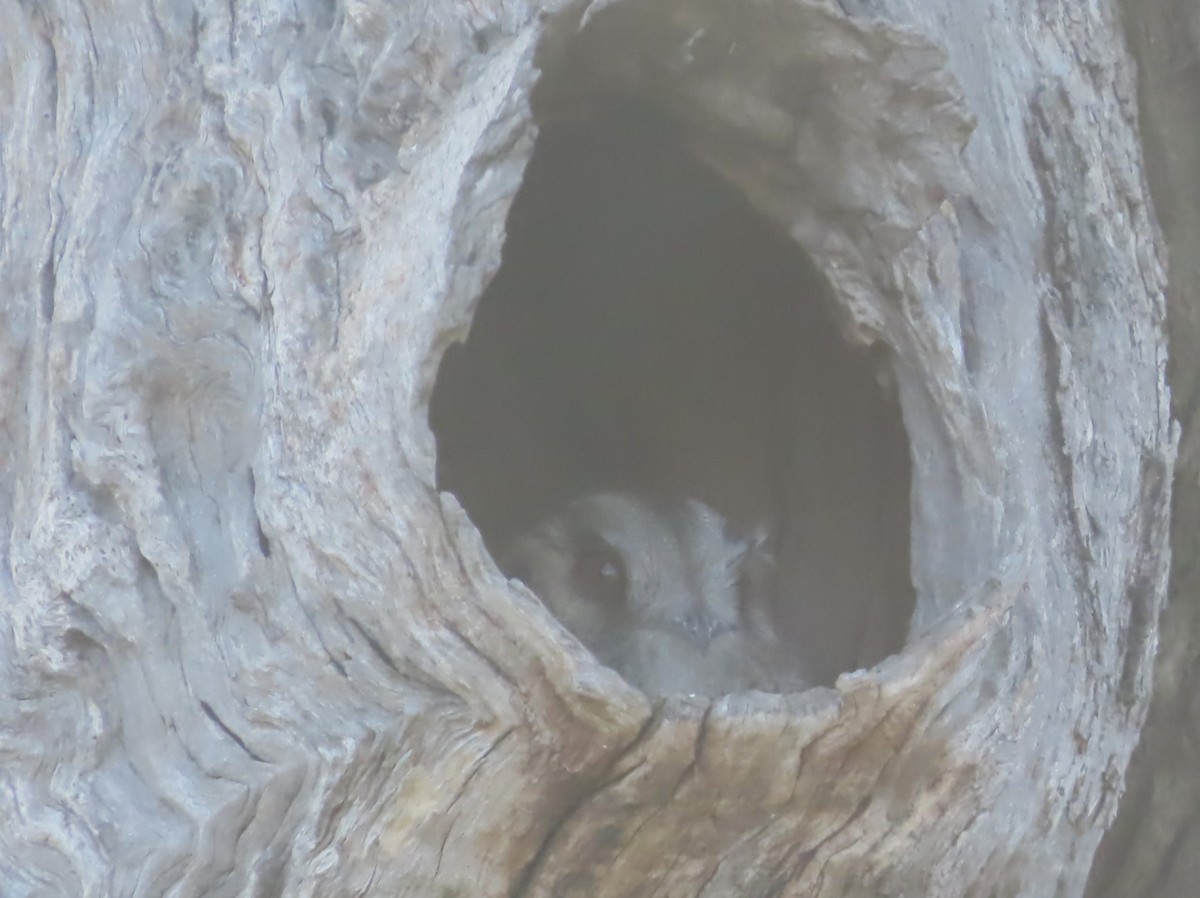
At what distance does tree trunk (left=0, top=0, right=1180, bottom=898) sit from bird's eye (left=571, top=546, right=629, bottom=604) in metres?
0.20

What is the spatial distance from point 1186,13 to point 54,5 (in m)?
0.83

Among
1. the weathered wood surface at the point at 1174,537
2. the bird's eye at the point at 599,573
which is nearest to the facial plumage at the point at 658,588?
the bird's eye at the point at 599,573

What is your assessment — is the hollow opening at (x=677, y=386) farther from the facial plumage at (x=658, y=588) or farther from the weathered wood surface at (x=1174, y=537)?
the weathered wood surface at (x=1174, y=537)

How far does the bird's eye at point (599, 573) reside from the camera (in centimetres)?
110

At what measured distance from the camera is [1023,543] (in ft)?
2.37

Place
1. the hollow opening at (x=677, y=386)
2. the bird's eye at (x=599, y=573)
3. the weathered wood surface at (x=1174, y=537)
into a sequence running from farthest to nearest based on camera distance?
1. the bird's eye at (x=599, y=573)
2. the weathered wood surface at (x=1174, y=537)
3. the hollow opening at (x=677, y=386)

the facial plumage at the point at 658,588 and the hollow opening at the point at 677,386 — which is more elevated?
the hollow opening at the point at 677,386

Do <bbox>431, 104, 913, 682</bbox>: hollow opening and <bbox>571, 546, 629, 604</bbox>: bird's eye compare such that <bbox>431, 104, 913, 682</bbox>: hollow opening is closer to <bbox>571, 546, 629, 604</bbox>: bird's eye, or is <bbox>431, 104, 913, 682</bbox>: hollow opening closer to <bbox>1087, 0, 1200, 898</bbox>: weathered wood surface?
<bbox>571, 546, 629, 604</bbox>: bird's eye

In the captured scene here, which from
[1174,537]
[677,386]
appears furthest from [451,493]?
[1174,537]

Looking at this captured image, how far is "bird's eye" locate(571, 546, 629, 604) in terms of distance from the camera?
3.62 ft

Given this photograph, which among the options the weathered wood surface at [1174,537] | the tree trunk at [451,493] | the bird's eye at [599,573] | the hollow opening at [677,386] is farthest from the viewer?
the bird's eye at [599,573]

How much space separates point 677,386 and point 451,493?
1.06 ft

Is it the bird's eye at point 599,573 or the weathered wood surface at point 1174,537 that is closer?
the weathered wood surface at point 1174,537

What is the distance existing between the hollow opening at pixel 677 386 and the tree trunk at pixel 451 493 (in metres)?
0.02
